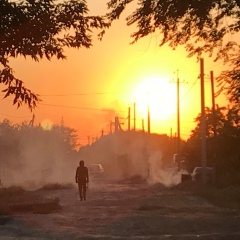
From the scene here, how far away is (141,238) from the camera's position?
16.8 m

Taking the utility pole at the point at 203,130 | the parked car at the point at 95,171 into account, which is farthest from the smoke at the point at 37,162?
the utility pole at the point at 203,130

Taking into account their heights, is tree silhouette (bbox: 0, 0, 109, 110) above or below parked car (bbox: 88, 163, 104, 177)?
below

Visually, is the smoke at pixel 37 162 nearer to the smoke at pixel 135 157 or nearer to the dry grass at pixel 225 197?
the smoke at pixel 135 157

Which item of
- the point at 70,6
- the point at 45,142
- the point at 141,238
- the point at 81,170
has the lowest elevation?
the point at 141,238

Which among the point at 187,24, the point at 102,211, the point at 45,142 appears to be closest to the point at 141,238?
the point at 187,24

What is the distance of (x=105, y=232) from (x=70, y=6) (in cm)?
732

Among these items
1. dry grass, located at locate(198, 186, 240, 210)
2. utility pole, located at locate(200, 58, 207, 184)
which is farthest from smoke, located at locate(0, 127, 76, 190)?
dry grass, located at locate(198, 186, 240, 210)

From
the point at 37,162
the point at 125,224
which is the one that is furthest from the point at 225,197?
the point at 37,162

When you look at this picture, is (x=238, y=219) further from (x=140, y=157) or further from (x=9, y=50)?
(x=140, y=157)

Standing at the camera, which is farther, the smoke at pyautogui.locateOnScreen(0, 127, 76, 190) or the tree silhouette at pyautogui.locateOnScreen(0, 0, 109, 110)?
the smoke at pyautogui.locateOnScreen(0, 127, 76, 190)

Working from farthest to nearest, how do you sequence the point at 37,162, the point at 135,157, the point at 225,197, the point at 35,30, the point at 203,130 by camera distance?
the point at 37,162 < the point at 135,157 < the point at 203,130 < the point at 225,197 < the point at 35,30

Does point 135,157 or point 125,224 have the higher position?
point 135,157

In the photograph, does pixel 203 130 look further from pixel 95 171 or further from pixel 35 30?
pixel 95 171

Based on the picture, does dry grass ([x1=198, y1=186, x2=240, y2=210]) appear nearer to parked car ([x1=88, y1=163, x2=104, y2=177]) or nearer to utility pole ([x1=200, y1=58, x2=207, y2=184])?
utility pole ([x1=200, y1=58, x2=207, y2=184])
